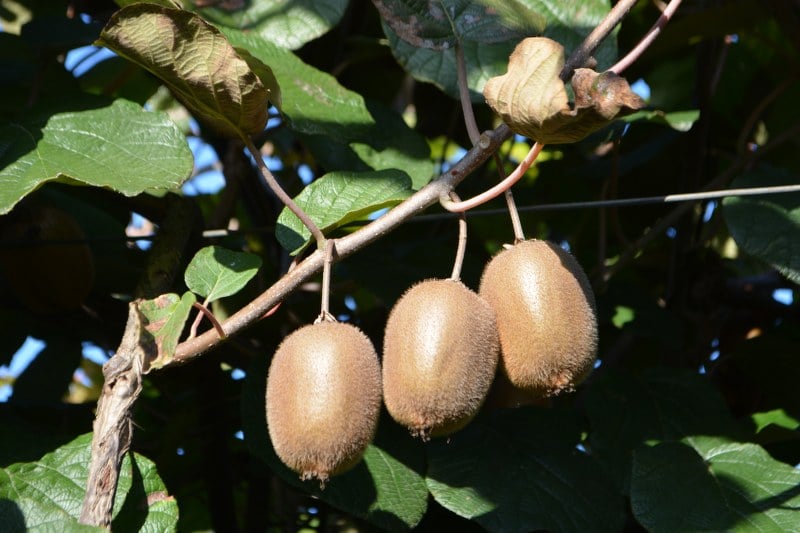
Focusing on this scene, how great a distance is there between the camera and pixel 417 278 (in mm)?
1454

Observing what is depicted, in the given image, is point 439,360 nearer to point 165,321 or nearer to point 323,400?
point 323,400

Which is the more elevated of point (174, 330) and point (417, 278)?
point (174, 330)

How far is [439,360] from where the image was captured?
87 centimetres

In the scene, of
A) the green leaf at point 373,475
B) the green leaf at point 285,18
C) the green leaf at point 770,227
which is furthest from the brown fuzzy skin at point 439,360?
the green leaf at point 285,18

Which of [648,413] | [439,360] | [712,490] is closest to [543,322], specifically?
[439,360]

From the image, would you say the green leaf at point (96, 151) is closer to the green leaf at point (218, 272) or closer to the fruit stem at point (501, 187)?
the green leaf at point (218, 272)

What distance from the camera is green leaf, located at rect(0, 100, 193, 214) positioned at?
1054mm

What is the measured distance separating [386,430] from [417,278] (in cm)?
26

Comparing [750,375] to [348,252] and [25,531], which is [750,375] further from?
[25,531]

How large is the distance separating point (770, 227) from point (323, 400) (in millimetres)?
729

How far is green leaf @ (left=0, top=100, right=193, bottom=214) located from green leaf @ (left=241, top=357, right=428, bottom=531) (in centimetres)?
31

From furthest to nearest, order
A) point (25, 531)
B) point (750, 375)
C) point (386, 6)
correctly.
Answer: point (750, 375) → point (386, 6) → point (25, 531)

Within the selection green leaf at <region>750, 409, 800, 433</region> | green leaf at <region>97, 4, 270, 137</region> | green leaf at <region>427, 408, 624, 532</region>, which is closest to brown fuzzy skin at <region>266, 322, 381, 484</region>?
green leaf at <region>97, 4, 270, 137</region>

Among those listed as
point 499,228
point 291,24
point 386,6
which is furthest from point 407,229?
point 386,6
